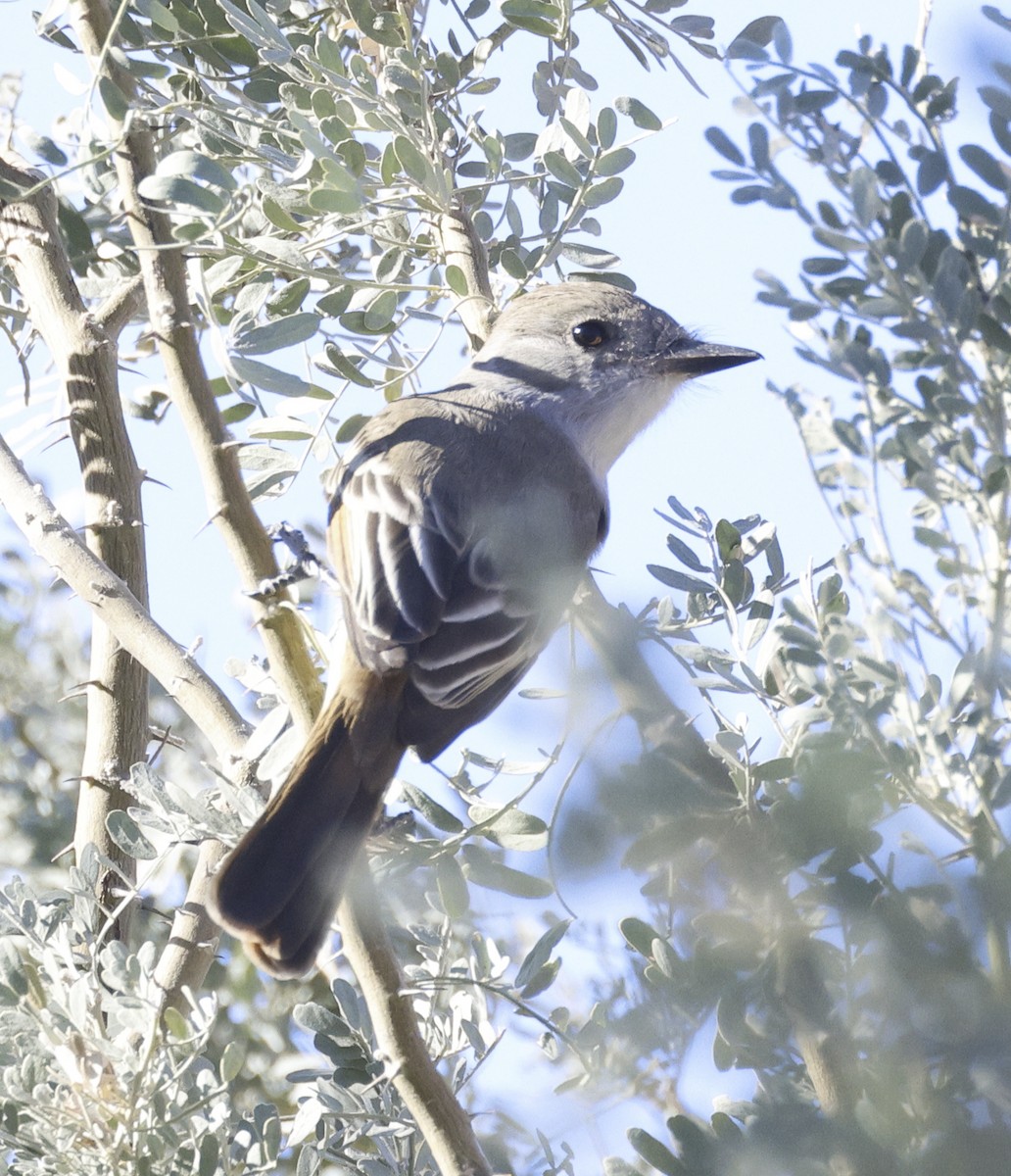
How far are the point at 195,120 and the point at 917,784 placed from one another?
5.21 feet

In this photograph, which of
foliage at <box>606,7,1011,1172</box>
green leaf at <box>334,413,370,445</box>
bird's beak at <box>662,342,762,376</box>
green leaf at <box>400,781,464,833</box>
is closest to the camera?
foliage at <box>606,7,1011,1172</box>

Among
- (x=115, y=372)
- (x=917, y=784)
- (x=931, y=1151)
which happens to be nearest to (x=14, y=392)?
(x=115, y=372)

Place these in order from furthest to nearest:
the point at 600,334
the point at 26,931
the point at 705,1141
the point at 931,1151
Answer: the point at 600,334
the point at 26,931
the point at 705,1141
the point at 931,1151

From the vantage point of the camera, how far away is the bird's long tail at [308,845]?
1883 millimetres

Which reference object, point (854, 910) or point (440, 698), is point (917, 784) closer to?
point (854, 910)

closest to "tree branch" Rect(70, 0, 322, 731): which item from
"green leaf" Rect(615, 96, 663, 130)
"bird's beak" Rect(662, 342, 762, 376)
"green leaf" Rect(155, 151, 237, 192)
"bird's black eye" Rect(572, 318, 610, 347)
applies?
Answer: "green leaf" Rect(155, 151, 237, 192)

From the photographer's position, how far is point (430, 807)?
1.93 meters

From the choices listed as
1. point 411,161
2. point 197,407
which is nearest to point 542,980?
point 197,407

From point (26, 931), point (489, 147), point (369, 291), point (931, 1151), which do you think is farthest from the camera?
point (369, 291)

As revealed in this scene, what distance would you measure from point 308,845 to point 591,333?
1872mm

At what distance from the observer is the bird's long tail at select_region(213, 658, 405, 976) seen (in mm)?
1883

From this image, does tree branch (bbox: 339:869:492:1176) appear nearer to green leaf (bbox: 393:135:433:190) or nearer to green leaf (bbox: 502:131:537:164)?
green leaf (bbox: 393:135:433:190)

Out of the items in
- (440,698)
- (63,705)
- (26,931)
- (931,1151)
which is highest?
Answer: (931,1151)

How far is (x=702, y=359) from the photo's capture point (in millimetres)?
3354
